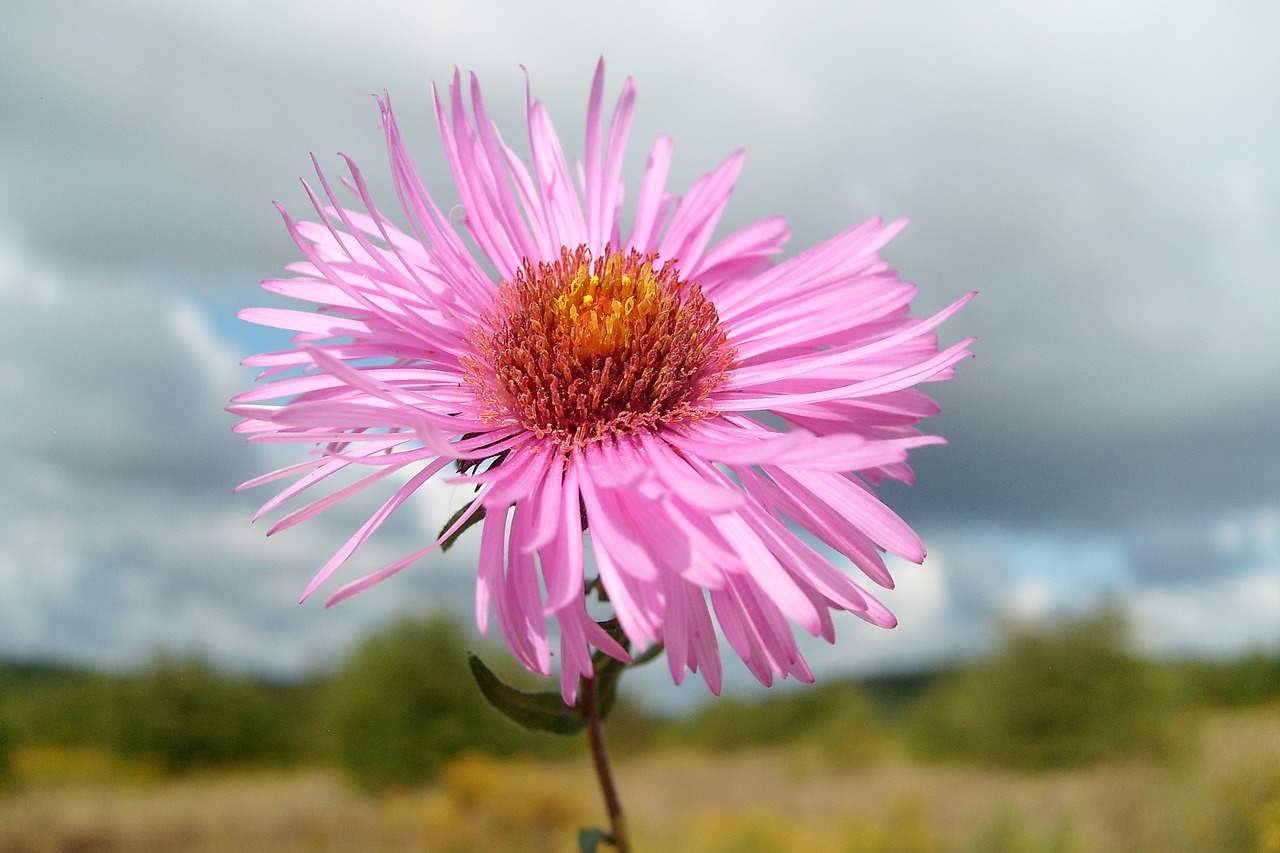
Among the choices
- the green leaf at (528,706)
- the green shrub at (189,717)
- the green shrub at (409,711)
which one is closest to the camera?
the green leaf at (528,706)

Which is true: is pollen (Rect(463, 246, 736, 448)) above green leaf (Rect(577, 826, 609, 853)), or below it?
above

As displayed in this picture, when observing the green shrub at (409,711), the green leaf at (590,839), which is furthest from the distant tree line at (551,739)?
the green leaf at (590,839)

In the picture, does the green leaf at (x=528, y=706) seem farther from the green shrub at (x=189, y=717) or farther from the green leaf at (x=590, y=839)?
the green shrub at (x=189, y=717)

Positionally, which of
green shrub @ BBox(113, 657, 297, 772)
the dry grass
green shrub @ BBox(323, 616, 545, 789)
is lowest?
the dry grass

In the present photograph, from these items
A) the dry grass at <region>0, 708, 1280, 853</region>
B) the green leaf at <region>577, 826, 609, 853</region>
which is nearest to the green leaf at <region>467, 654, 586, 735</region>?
the green leaf at <region>577, 826, 609, 853</region>

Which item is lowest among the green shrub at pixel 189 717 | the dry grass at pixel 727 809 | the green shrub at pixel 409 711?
the dry grass at pixel 727 809

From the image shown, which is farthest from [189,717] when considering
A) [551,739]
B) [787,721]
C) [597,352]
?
[597,352]

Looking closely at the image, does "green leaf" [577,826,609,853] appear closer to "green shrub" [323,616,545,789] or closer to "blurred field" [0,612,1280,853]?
"blurred field" [0,612,1280,853]
